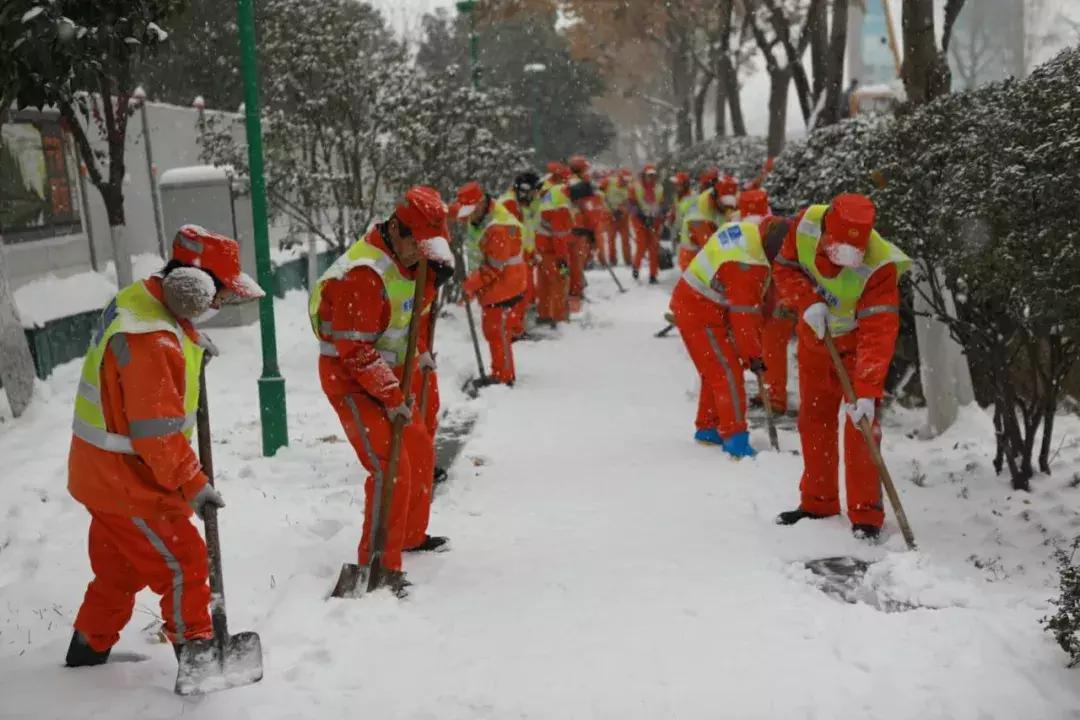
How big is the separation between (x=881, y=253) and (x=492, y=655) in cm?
283

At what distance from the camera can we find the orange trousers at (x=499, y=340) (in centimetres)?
946

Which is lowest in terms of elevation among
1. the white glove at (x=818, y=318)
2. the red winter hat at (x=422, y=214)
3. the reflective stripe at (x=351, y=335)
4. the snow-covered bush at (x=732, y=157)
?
the white glove at (x=818, y=318)

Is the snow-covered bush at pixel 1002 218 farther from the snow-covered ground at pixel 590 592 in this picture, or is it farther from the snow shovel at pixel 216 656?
the snow shovel at pixel 216 656

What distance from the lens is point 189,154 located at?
536 inches

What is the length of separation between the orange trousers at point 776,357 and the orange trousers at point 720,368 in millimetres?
1299

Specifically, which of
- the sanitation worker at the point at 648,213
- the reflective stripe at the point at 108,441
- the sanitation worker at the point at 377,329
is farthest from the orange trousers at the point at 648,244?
the reflective stripe at the point at 108,441

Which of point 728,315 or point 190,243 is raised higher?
point 190,243

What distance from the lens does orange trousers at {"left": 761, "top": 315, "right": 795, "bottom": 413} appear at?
8.17 meters

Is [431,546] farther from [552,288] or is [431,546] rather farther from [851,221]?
[552,288]

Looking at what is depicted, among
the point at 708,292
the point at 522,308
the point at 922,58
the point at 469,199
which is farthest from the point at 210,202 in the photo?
the point at 922,58

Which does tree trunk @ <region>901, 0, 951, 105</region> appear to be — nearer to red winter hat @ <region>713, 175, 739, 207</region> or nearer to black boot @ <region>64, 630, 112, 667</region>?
red winter hat @ <region>713, 175, 739, 207</region>

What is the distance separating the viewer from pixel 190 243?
3.56 meters

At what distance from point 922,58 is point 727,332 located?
2.85m

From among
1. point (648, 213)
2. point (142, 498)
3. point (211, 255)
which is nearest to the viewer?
point (142, 498)
